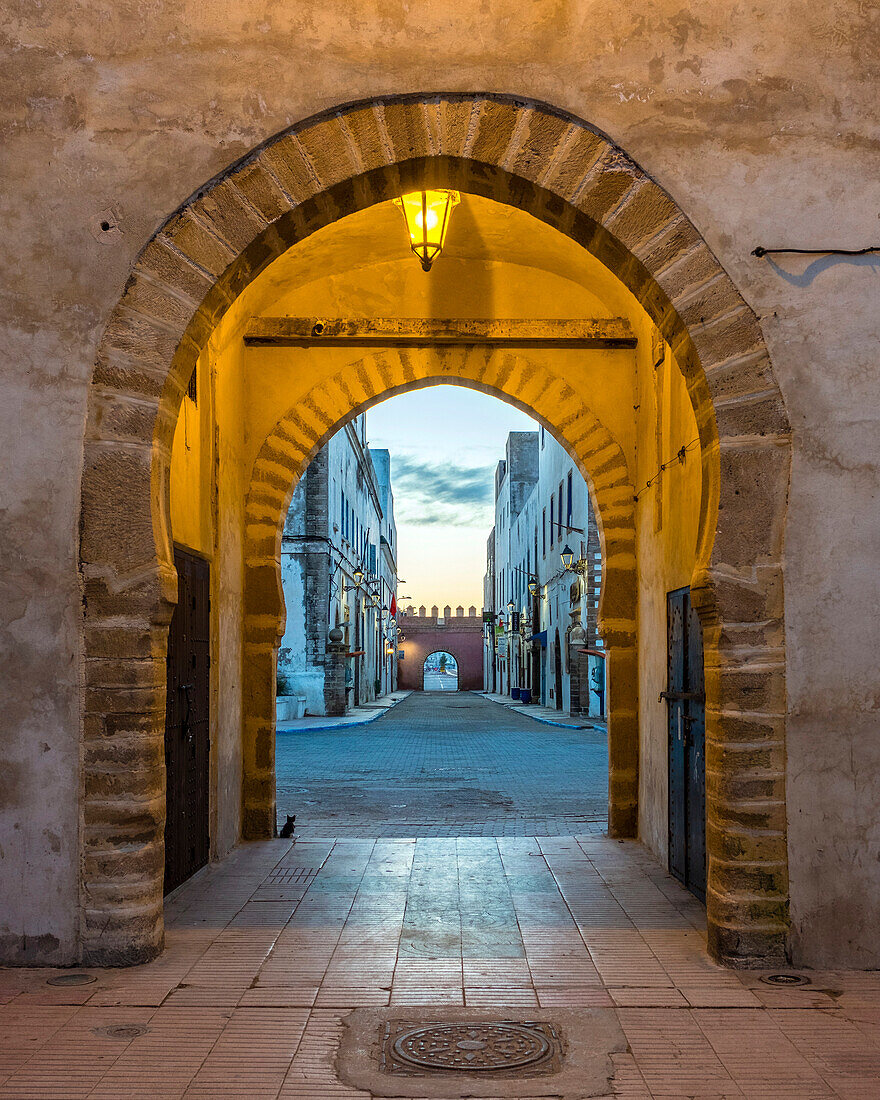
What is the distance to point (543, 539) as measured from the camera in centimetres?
2958

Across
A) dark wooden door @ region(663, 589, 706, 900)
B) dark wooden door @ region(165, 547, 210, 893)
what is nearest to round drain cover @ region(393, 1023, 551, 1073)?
dark wooden door @ region(663, 589, 706, 900)

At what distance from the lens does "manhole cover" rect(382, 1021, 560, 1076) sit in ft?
10.6

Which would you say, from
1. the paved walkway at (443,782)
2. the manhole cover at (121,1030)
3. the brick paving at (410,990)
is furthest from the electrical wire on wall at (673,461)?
the manhole cover at (121,1030)

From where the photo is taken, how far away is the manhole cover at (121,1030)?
3.47 meters

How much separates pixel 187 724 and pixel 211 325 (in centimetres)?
243

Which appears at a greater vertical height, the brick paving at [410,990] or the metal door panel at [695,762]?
the metal door panel at [695,762]

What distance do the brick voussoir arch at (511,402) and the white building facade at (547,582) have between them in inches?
107

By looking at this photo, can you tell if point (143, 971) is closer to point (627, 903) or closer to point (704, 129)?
point (627, 903)

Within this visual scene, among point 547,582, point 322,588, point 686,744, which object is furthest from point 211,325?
point 547,582

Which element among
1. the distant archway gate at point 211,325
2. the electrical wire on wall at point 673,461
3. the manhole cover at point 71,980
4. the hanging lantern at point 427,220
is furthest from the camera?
the electrical wire on wall at point 673,461

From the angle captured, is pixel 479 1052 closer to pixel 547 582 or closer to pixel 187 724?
pixel 187 724

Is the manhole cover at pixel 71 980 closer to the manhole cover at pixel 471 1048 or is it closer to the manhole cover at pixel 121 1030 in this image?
the manhole cover at pixel 121 1030

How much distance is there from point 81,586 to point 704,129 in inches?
134

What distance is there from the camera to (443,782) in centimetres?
1163
